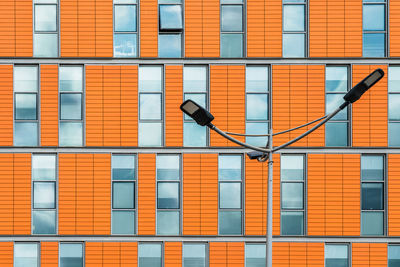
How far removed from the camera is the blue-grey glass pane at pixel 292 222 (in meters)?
12.8

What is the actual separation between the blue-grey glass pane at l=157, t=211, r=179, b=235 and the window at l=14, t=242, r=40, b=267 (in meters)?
4.27

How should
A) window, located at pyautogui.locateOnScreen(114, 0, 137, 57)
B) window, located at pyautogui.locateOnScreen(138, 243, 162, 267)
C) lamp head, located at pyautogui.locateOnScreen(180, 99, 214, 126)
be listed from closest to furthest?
lamp head, located at pyautogui.locateOnScreen(180, 99, 214, 126) → window, located at pyautogui.locateOnScreen(138, 243, 162, 267) → window, located at pyautogui.locateOnScreen(114, 0, 137, 57)

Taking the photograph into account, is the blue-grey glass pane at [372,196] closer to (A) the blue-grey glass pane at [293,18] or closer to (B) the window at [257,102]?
(B) the window at [257,102]

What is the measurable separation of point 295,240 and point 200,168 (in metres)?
4.04

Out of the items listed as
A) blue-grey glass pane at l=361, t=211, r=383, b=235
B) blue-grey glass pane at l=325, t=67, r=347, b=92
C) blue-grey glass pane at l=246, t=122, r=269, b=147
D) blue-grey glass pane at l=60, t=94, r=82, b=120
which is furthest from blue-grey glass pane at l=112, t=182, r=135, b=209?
blue-grey glass pane at l=361, t=211, r=383, b=235

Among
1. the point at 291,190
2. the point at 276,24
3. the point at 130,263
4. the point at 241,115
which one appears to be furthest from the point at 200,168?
the point at 276,24

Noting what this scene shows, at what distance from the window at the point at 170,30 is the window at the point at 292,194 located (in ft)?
17.5

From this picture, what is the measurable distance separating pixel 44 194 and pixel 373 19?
13.0 metres

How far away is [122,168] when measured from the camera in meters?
13.0

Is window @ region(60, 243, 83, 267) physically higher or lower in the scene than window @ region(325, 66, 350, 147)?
lower

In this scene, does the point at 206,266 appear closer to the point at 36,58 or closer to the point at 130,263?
the point at 130,263

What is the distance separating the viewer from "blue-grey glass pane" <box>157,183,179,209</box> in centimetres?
1287

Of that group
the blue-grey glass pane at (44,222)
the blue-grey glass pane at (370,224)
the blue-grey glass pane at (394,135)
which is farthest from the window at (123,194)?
the blue-grey glass pane at (394,135)

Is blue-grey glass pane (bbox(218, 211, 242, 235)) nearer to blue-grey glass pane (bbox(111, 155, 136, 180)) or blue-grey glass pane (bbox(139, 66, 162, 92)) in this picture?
blue-grey glass pane (bbox(111, 155, 136, 180))
